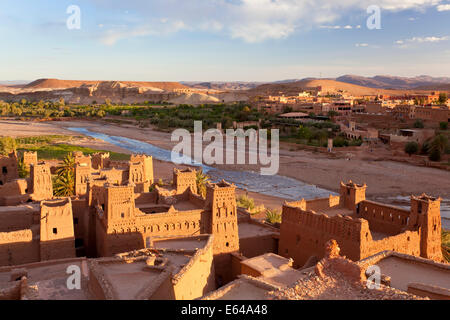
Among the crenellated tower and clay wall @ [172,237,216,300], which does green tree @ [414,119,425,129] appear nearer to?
the crenellated tower

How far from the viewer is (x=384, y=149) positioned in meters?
48.2

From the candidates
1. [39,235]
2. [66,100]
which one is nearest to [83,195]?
[39,235]

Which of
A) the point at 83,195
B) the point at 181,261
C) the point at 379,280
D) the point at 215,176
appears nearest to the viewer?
the point at 379,280

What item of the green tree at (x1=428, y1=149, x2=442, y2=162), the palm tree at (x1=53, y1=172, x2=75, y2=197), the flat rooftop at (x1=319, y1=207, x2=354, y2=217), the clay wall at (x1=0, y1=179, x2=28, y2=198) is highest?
the clay wall at (x1=0, y1=179, x2=28, y2=198)

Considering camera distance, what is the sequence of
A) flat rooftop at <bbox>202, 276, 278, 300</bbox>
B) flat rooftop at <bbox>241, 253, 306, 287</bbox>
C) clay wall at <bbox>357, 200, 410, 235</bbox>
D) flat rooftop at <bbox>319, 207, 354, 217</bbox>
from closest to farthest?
flat rooftop at <bbox>202, 276, 278, 300</bbox> < flat rooftop at <bbox>241, 253, 306, 287</bbox> < clay wall at <bbox>357, 200, 410, 235</bbox> < flat rooftop at <bbox>319, 207, 354, 217</bbox>

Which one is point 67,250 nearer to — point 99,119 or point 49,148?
point 49,148

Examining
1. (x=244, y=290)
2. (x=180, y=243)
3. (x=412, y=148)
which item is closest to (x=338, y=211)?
(x=180, y=243)

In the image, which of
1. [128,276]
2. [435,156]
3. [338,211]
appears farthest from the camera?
[435,156]

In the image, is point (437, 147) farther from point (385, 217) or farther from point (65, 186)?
point (65, 186)

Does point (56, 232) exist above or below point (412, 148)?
above

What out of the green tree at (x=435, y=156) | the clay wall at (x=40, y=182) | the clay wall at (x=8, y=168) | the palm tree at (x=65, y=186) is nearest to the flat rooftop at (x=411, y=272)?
the clay wall at (x=40, y=182)

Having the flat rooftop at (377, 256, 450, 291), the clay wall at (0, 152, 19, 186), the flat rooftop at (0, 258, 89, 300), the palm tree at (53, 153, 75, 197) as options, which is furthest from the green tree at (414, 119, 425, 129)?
the flat rooftop at (0, 258, 89, 300)

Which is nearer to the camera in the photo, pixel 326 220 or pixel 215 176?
pixel 326 220
